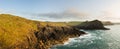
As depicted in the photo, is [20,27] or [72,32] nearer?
[20,27]

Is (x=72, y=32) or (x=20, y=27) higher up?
(x=20, y=27)

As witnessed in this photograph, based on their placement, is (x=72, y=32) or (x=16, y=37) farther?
(x=72, y=32)

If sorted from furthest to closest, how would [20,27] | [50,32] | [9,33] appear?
1. [50,32]
2. [20,27]
3. [9,33]

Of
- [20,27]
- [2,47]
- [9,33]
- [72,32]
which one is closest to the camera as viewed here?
[2,47]

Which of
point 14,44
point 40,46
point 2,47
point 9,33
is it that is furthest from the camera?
point 40,46

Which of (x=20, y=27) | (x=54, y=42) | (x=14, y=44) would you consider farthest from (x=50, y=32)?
(x=14, y=44)

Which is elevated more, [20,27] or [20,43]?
[20,27]

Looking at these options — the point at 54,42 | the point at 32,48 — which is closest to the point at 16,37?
the point at 32,48

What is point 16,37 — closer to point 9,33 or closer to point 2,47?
point 9,33

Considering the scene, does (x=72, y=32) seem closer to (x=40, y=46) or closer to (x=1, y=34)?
(x=40, y=46)
